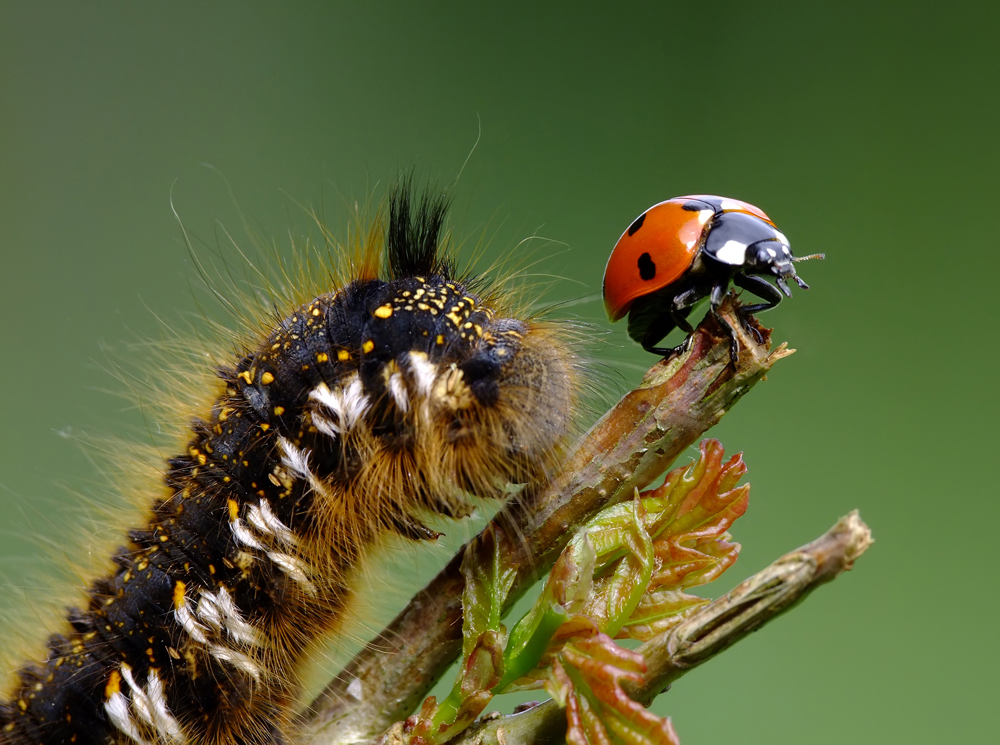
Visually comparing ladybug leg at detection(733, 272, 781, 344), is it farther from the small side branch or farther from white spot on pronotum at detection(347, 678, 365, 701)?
white spot on pronotum at detection(347, 678, 365, 701)

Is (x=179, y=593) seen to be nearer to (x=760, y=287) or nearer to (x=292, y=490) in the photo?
(x=292, y=490)

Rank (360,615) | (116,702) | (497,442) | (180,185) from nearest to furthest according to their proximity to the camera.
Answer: (497,442) < (116,702) < (360,615) < (180,185)

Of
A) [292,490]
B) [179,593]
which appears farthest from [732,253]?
[179,593]

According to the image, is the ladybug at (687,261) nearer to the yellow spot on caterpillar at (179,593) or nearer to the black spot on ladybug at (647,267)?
the black spot on ladybug at (647,267)

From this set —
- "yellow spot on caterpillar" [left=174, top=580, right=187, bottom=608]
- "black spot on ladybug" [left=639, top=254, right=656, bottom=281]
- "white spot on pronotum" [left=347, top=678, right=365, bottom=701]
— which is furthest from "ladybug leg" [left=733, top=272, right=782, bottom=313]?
"yellow spot on caterpillar" [left=174, top=580, right=187, bottom=608]

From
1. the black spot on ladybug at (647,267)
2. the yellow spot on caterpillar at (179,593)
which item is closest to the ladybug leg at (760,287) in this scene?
the black spot on ladybug at (647,267)

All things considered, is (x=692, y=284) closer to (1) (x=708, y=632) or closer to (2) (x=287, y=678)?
(1) (x=708, y=632)

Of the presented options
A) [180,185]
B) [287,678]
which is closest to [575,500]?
[287,678]
